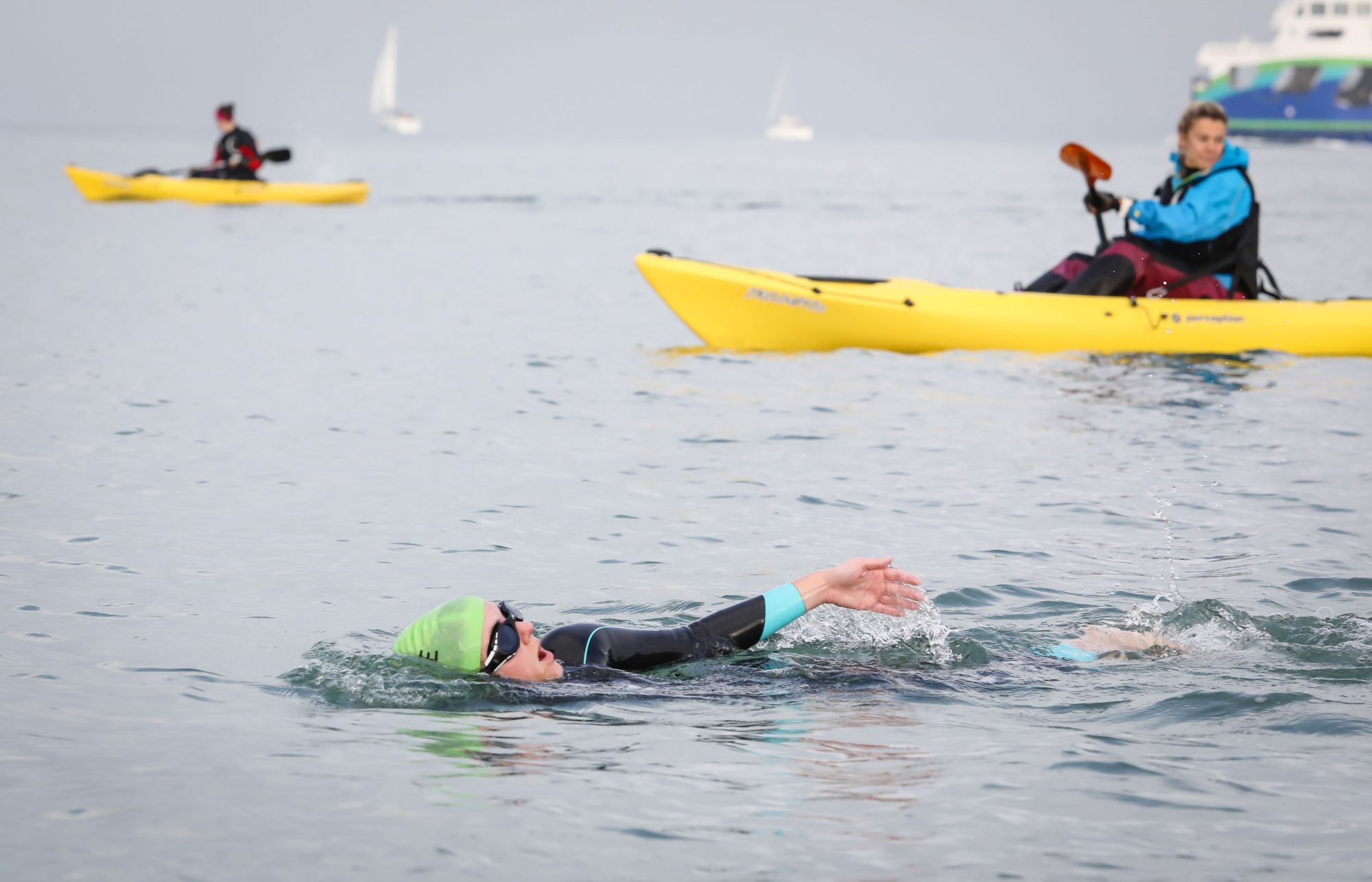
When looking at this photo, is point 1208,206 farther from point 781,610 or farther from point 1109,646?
point 781,610

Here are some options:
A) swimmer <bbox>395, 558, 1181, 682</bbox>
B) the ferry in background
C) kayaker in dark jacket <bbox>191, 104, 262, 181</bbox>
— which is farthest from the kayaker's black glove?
the ferry in background

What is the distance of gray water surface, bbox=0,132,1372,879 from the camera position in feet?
12.6

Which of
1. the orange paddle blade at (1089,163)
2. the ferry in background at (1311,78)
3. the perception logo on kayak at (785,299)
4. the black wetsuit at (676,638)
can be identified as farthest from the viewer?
the ferry in background at (1311,78)

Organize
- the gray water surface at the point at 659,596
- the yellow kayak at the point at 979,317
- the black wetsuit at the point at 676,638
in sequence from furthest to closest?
the yellow kayak at the point at 979,317, the black wetsuit at the point at 676,638, the gray water surface at the point at 659,596

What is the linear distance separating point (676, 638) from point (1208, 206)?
25.4 feet

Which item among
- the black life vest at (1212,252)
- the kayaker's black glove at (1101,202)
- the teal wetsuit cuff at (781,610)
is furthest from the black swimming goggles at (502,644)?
the black life vest at (1212,252)

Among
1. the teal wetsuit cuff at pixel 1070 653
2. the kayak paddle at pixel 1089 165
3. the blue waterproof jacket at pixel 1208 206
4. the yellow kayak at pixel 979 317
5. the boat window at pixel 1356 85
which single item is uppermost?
the boat window at pixel 1356 85

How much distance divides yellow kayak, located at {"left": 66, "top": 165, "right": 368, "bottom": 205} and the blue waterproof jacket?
64.0 ft

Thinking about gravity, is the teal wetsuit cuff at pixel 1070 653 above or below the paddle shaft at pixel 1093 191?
below

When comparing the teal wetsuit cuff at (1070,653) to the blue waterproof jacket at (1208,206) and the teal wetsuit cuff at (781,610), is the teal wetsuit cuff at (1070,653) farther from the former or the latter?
the blue waterproof jacket at (1208,206)

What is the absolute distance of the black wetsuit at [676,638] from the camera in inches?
192

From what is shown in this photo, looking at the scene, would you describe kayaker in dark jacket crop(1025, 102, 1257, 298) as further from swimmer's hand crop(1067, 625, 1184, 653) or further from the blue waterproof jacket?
swimmer's hand crop(1067, 625, 1184, 653)

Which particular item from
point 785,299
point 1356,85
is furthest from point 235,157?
point 1356,85

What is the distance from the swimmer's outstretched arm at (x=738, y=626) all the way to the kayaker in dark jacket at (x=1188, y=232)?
22.6ft
